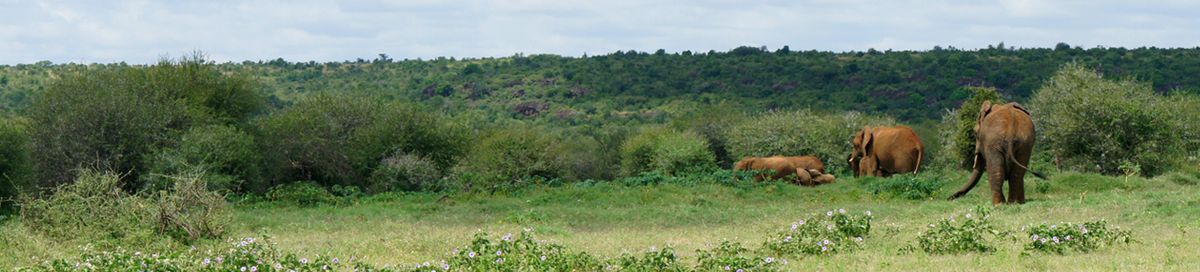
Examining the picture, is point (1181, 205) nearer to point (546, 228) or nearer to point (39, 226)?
point (546, 228)

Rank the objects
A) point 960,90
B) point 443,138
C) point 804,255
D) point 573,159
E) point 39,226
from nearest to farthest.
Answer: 1. point 804,255
2. point 39,226
3. point 443,138
4. point 573,159
5. point 960,90

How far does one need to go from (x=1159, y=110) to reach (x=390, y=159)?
2299cm

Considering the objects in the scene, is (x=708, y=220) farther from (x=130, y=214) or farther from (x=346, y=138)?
(x=346, y=138)

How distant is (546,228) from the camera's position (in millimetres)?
21594

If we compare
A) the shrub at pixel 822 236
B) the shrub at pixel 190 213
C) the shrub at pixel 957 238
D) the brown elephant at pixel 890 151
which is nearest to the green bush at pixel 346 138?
the brown elephant at pixel 890 151

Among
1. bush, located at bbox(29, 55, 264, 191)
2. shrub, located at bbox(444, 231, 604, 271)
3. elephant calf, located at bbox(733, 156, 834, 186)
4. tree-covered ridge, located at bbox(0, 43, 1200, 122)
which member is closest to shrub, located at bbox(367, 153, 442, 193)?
bush, located at bbox(29, 55, 264, 191)

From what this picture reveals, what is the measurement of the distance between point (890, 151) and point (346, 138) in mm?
19411

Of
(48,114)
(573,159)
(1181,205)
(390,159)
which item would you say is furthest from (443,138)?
(1181,205)

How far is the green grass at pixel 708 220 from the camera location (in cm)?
1411

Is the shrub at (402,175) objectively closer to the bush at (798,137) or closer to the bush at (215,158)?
the bush at (215,158)

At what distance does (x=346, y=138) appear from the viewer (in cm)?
4512

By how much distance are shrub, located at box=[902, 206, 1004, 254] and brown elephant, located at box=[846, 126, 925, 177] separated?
19055 mm

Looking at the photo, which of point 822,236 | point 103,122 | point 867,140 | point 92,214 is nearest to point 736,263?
point 822,236

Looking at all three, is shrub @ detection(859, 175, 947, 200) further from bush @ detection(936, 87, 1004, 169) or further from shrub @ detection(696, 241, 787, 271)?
shrub @ detection(696, 241, 787, 271)
